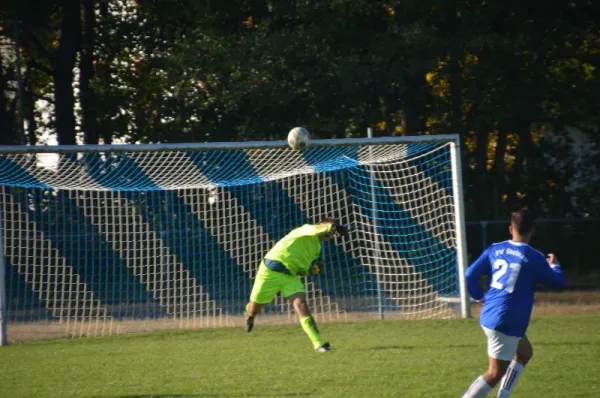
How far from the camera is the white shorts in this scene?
20.3ft

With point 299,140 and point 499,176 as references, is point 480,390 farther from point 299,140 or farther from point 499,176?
point 499,176

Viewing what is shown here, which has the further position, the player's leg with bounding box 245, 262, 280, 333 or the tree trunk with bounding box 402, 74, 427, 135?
the tree trunk with bounding box 402, 74, 427, 135

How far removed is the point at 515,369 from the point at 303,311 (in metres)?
3.91

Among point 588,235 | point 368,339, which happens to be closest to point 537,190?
point 588,235

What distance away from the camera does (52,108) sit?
24359mm

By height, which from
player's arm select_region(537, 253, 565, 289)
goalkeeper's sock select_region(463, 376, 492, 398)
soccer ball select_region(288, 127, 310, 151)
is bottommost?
goalkeeper's sock select_region(463, 376, 492, 398)

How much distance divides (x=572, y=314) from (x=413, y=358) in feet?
17.4

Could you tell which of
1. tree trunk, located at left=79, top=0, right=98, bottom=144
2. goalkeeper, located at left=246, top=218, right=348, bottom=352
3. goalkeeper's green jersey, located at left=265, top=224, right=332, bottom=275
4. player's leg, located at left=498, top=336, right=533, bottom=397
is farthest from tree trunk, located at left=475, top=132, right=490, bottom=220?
player's leg, located at left=498, top=336, right=533, bottom=397

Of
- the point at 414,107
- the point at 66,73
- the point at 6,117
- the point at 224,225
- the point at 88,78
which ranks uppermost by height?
the point at 88,78

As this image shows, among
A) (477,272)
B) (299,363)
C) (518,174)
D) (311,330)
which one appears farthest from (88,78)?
(477,272)

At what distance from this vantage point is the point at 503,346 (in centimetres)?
621

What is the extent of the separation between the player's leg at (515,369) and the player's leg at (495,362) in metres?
0.32

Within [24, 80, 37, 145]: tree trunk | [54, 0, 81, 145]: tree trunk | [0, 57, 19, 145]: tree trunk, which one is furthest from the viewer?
[24, 80, 37, 145]: tree trunk

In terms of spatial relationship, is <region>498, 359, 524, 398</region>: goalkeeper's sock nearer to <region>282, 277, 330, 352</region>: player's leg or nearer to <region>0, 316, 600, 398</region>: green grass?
<region>0, 316, 600, 398</region>: green grass
